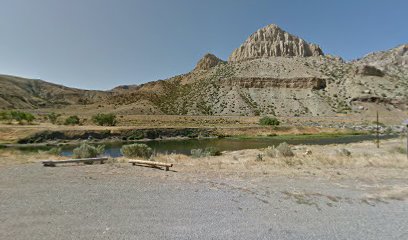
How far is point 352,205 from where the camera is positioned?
8375mm

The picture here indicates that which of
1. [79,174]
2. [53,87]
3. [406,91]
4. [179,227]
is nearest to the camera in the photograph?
[179,227]

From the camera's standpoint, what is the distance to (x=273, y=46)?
162250 mm

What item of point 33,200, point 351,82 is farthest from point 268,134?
point 351,82

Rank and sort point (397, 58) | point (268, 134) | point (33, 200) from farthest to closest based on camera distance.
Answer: point (397, 58) < point (268, 134) < point (33, 200)

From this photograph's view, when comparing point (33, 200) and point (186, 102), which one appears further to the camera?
point (186, 102)

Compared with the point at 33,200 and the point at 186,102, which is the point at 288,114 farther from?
the point at 33,200

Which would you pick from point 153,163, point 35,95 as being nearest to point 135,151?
point 153,163

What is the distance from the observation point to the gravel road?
615 cm

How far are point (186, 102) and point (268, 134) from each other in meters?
47.4

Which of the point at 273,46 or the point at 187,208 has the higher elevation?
the point at 273,46

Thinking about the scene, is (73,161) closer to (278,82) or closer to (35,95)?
(278,82)

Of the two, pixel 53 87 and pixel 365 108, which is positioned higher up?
pixel 53 87

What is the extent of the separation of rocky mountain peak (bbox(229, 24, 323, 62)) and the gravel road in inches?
5987

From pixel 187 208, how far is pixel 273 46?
165554 mm
